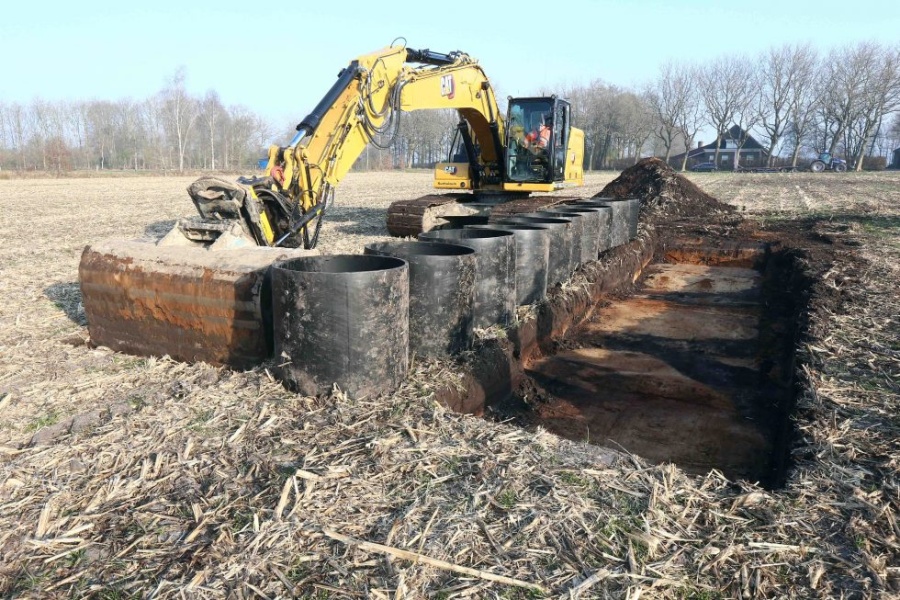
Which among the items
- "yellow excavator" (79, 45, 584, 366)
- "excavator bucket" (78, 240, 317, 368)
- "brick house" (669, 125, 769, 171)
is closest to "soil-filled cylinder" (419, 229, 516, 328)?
"excavator bucket" (78, 240, 317, 368)

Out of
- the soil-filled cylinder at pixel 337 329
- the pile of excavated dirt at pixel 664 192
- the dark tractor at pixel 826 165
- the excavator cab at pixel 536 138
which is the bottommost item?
the soil-filled cylinder at pixel 337 329

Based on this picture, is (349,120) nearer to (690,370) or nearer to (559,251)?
(559,251)

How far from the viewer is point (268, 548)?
7.93 feet

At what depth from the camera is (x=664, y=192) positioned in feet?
58.0

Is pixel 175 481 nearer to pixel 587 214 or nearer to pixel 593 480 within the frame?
pixel 593 480

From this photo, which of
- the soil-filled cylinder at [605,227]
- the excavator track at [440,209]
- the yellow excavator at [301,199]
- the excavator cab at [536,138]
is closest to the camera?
the yellow excavator at [301,199]

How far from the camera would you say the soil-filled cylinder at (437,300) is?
457 centimetres

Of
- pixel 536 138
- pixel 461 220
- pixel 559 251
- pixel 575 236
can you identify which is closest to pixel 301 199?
pixel 559 251

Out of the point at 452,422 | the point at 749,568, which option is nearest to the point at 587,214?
the point at 452,422

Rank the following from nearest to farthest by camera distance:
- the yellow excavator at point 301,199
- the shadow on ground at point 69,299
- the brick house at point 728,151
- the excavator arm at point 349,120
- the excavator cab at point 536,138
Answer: the yellow excavator at point 301,199 → the shadow on ground at point 69,299 → the excavator arm at point 349,120 → the excavator cab at point 536,138 → the brick house at point 728,151

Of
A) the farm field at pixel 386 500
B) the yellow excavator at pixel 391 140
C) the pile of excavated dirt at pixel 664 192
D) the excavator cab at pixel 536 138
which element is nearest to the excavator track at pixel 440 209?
the yellow excavator at pixel 391 140

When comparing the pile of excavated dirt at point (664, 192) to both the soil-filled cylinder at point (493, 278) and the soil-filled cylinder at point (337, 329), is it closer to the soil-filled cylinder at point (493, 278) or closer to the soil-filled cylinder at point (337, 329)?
the soil-filled cylinder at point (493, 278)

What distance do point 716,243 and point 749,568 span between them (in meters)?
10.8

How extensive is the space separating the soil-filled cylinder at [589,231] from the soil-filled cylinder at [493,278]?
10.6 feet
